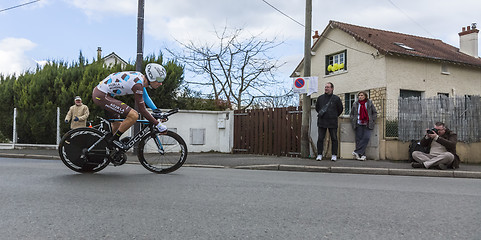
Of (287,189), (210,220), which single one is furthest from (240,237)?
(287,189)

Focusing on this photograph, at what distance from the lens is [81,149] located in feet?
20.4

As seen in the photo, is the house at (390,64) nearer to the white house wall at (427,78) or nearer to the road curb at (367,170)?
the white house wall at (427,78)

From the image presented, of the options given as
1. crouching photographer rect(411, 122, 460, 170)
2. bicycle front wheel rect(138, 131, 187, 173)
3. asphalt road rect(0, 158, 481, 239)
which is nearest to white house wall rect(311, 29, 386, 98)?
crouching photographer rect(411, 122, 460, 170)

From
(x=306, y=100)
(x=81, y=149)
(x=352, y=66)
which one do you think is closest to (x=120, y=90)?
(x=81, y=149)

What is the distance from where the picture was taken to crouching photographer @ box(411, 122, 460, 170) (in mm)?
8422

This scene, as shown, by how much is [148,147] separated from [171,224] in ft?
10.5

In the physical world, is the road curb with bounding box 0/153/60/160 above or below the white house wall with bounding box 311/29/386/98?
below

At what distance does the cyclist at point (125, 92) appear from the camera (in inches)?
239

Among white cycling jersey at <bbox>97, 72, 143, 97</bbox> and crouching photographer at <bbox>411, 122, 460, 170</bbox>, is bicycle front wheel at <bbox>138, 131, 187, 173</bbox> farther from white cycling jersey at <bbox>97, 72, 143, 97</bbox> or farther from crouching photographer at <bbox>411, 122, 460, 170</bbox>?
crouching photographer at <bbox>411, 122, 460, 170</bbox>

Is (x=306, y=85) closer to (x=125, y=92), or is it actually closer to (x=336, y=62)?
(x=125, y=92)

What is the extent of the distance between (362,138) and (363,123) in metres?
0.41

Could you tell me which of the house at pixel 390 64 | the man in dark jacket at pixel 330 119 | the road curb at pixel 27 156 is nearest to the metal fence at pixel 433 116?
the man in dark jacket at pixel 330 119

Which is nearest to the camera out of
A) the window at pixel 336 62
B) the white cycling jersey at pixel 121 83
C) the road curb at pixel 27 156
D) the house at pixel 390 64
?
the white cycling jersey at pixel 121 83

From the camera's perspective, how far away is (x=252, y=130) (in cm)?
1295
